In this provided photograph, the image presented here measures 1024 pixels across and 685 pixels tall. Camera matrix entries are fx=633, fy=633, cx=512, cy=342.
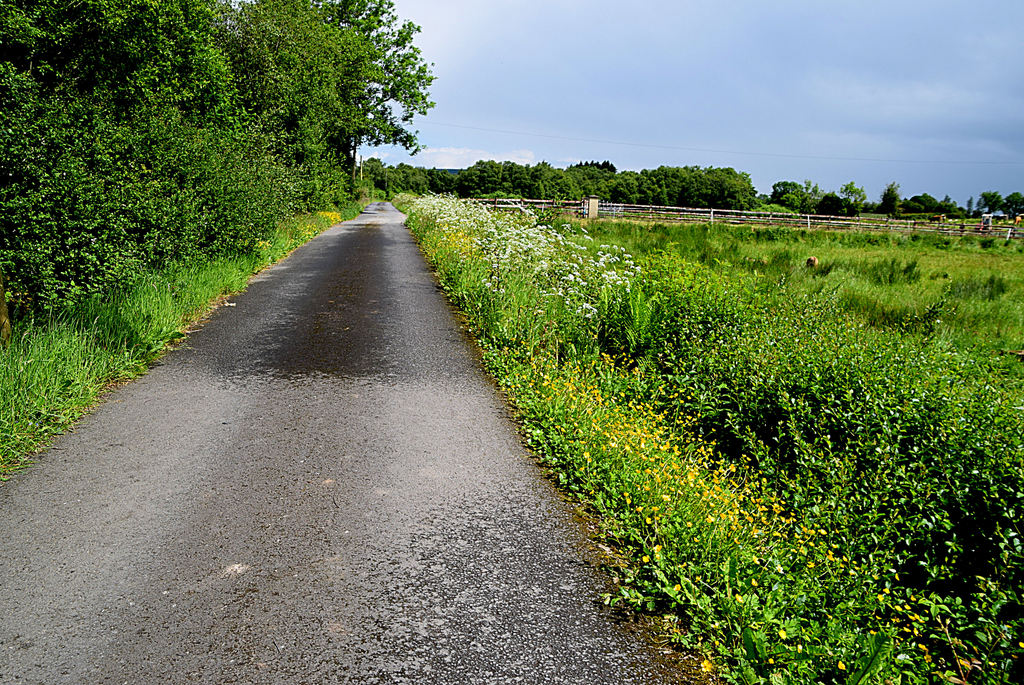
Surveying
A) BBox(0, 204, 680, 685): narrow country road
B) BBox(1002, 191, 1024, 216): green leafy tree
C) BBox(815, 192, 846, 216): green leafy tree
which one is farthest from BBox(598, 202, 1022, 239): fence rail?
BBox(1002, 191, 1024, 216): green leafy tree

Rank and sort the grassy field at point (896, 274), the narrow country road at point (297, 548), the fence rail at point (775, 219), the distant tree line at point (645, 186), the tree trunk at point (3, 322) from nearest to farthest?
1. the narrow country road at point (297, 548)
2. the tree trunk at point (3, 322)
3. the grassy field at point (896, 274)
4. the fence rail at point (775, 219)
5. the distant tree line at point (645, 186)

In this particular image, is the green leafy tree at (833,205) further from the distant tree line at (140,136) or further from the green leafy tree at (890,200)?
the distant tree line at (140,136)

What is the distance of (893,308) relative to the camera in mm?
11898

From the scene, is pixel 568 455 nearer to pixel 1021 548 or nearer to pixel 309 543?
pixel 309 543

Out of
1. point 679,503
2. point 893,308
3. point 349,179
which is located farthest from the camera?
point 349,179

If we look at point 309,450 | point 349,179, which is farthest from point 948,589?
point 349,179

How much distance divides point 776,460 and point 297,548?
408cm

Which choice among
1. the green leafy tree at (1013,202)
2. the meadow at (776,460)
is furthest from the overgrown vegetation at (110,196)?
the green leafy tree at (1013,202)

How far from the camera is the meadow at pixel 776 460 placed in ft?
10.2

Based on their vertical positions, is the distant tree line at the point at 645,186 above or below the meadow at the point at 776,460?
above

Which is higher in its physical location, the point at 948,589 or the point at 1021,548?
the point at 1021,548

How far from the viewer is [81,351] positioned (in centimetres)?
616

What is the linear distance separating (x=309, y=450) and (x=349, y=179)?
4403cm

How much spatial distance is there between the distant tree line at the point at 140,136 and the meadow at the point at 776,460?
15.2 ft
